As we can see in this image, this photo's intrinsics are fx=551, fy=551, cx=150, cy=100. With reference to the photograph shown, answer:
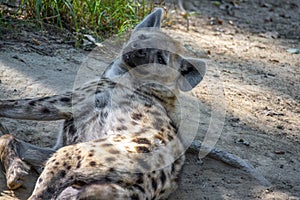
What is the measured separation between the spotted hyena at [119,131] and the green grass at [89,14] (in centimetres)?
114

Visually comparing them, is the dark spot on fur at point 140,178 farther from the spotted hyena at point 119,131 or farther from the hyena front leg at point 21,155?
the hyena front leg at point 21,155

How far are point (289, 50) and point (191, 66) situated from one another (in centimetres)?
290

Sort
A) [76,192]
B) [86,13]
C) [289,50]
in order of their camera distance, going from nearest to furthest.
Answer: [76,192] < [86,13] < [289,50]

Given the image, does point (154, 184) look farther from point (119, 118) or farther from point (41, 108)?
point (41, 108)

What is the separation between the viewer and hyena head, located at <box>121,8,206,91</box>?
3.56 m

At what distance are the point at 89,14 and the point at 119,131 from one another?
232 cm

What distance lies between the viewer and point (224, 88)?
16.0ft

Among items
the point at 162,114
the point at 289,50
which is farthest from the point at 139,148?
the point at 289,50

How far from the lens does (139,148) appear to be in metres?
2.79

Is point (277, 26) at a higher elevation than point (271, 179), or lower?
lower

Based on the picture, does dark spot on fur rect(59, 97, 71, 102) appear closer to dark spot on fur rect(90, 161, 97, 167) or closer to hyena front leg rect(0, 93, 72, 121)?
hyena front leg rect(0, 93, 72, 121)

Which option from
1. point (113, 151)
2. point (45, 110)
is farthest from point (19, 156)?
point (113, 151)

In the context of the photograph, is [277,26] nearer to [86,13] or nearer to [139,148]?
[86,13]

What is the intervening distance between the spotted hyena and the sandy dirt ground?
20 cm
